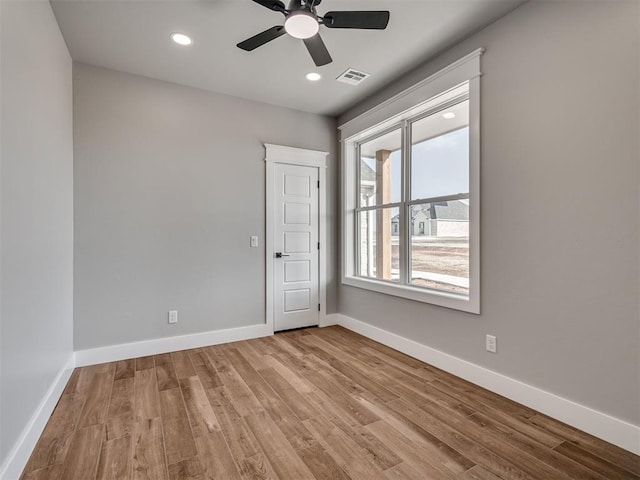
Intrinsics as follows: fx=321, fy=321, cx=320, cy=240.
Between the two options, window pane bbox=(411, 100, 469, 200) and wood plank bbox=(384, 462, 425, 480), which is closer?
wood plank bbox=(384, 462, 425, 480)

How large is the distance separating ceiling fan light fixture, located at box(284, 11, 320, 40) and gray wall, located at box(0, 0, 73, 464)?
54.7 inches

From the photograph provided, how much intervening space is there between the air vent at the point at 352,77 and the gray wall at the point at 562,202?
0.91 metres

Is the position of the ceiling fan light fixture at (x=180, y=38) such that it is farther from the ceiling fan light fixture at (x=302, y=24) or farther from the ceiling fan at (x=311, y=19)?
the ceiling fan light fixture at (x=302, y=24)

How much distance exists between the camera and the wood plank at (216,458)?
1.62 m

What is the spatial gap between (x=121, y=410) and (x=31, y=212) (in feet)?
4.68

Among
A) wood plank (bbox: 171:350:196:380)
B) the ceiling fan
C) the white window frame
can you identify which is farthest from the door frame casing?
the ceiling fan

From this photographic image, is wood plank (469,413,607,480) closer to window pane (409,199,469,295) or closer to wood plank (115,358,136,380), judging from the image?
window pane (409,199,469,295)

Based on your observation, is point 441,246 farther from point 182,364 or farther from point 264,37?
point 182,364

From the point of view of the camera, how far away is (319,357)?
320cm

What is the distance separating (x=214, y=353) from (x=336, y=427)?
176 centimetres

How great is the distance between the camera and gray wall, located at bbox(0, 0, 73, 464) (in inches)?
61.2

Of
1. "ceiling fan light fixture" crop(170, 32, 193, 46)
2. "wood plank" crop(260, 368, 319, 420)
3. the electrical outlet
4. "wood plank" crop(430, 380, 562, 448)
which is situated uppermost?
"ceiling fan light fixture" crop(170, 32, 193, 46)

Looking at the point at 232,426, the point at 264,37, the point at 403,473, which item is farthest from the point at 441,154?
the point at 232,426

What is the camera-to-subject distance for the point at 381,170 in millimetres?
3930
